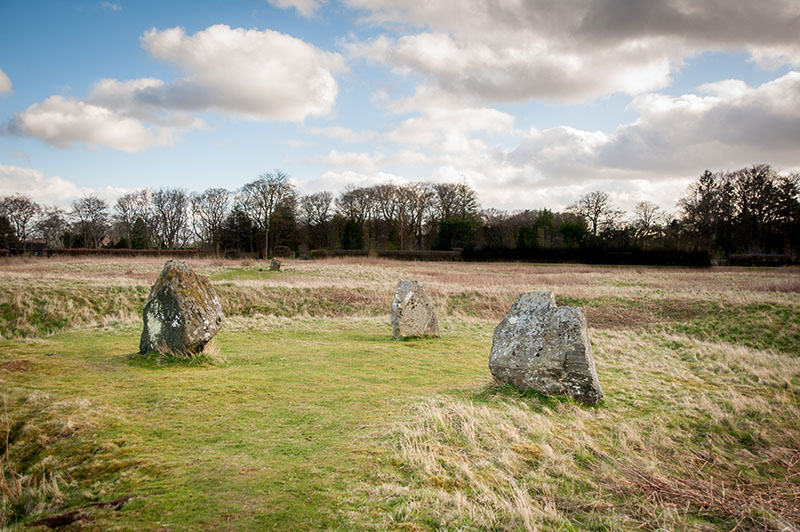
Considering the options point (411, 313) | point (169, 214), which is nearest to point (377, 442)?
point (411, 313)

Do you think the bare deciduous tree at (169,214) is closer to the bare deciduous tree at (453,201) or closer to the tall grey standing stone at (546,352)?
the bare deciduous tree at (453,201)

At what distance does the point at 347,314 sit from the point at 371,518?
16.5 m

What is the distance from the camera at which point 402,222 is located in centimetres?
6944

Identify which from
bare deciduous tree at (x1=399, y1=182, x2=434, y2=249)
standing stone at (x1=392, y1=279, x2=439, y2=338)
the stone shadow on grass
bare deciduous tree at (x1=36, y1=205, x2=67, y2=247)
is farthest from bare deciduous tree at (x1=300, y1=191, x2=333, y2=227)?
the stone shadow on grass

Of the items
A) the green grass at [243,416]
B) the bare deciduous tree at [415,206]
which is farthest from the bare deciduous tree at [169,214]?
the green grass at [243,416]

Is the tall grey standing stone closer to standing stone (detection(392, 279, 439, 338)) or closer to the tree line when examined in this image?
standing stone (detection(392, 279, 439, 338))

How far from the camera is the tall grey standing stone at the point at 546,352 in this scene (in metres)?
6.90

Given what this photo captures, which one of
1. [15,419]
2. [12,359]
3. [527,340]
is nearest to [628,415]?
[527,340]

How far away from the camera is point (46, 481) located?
4039 mm

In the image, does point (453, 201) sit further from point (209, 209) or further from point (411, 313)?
point (411, 313)

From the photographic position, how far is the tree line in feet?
177

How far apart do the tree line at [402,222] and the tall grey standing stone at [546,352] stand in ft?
161

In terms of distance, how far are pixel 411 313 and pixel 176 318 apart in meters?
6.81

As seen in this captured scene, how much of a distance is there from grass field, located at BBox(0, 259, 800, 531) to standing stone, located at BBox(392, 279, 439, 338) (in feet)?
5.55
